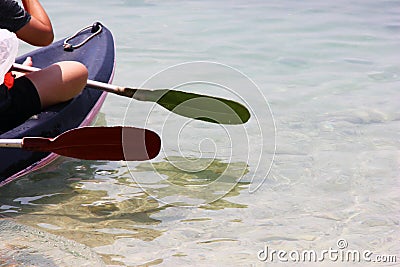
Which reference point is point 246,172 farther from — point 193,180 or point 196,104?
point 196,104

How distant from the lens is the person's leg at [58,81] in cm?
343

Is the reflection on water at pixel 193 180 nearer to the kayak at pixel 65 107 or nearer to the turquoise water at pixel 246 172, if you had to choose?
the turquoise water at pixel 246 172

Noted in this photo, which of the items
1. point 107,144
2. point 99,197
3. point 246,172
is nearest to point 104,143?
point 107,144

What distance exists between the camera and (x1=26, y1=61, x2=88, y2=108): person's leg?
3.43 meters

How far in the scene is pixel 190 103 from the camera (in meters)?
3.65

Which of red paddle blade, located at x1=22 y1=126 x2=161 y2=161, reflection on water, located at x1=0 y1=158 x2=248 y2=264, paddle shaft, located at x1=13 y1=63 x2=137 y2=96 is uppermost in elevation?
paddle shaft, located at x1=13 y1=63 x2=137 y2=96

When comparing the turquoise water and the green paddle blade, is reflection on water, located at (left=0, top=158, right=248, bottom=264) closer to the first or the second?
the turquoise water

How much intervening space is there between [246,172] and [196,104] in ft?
1.32

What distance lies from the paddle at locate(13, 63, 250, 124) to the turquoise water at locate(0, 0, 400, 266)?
3.6 inches

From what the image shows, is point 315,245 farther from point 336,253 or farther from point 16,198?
point 16,198

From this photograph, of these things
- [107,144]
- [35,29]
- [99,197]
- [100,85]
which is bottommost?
[99,197]

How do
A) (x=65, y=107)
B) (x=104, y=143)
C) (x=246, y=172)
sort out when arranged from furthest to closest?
(x=246, y=172), (x=65, y=107), (x=104, y=143)

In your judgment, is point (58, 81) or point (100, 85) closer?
point (58, 81)

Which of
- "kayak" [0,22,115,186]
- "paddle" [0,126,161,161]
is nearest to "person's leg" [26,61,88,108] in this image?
"kayak" [0,22,115,186]
